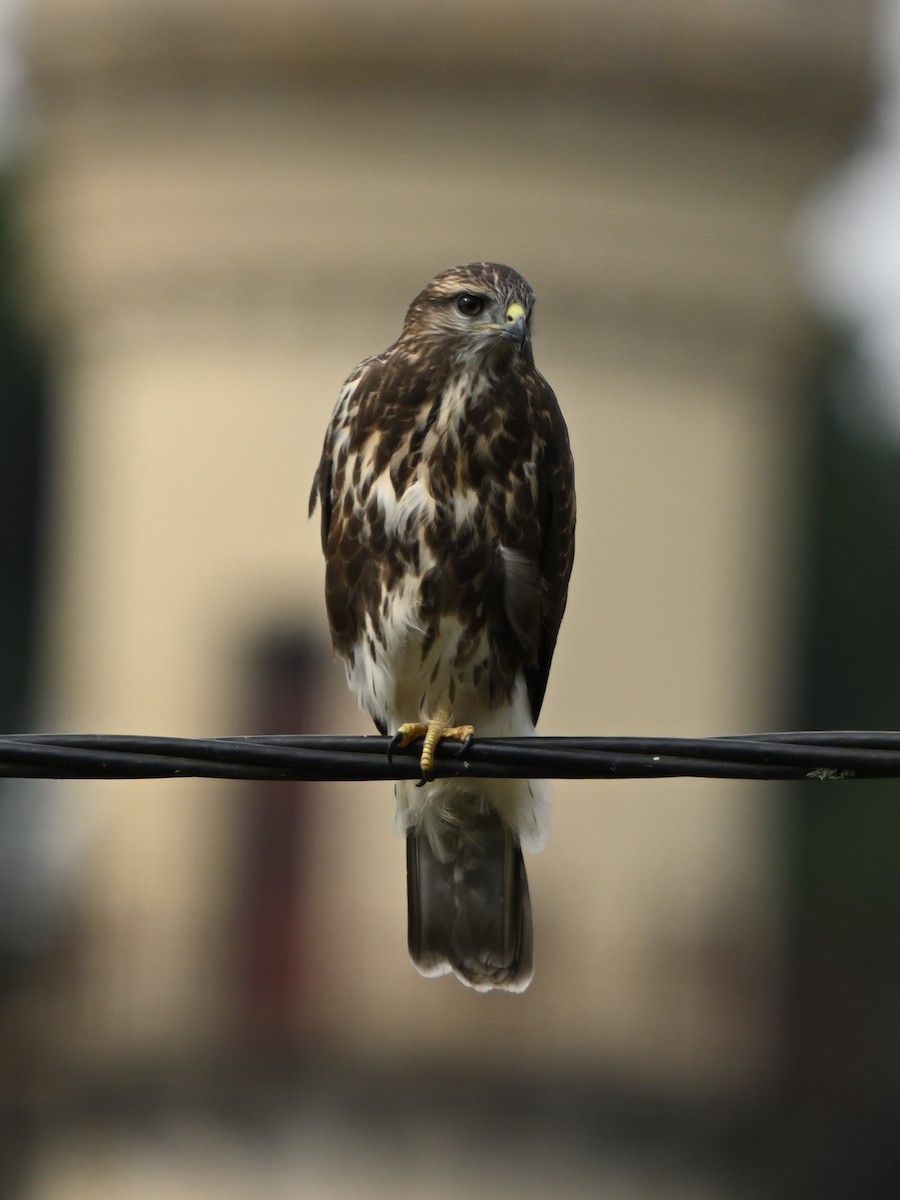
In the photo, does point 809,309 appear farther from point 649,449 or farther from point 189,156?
point 189,156

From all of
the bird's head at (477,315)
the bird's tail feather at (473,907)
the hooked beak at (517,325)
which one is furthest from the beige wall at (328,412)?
the hooked beak at (517,325)

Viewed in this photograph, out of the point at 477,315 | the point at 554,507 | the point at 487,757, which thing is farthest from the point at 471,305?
the point at 487,757

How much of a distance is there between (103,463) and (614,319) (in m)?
3.53

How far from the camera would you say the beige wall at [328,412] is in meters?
14.4

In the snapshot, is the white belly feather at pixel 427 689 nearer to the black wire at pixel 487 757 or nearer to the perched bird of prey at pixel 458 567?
the perched bird of prey at pixel 458 567

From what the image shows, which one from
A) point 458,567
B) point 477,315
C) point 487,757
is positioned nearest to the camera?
point 487,757

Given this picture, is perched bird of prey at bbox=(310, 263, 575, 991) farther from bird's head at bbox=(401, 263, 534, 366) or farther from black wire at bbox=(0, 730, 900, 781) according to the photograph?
black wire at bbox=(0, 730, 900, 781)

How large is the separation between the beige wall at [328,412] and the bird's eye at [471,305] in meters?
8.11

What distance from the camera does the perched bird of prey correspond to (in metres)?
5.89

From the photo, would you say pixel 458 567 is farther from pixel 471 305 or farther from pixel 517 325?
pixel 471 305

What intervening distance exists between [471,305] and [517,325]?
0.20 m

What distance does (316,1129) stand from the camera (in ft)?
45.1

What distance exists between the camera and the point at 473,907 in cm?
638

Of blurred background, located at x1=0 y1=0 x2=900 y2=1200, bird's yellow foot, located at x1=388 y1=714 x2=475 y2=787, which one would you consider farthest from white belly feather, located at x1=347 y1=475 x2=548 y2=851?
blurred background, located at x1=0 y1=0 x2=900 y2=1200
